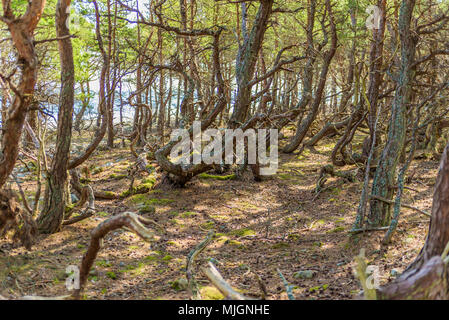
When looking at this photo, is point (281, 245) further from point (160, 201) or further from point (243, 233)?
point (160, 201)

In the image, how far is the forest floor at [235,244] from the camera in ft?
13.8

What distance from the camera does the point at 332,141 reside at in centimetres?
1505

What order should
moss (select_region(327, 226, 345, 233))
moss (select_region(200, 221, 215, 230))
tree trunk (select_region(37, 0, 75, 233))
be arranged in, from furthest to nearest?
moss (select_region(200, 221, 215, 230)) → moss (select_region(327, 226, 345, 233)) → tree trunk (select_region(37, 0, 75, 233))

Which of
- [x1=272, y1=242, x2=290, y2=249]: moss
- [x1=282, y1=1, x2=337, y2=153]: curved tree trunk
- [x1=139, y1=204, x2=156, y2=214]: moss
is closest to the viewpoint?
[x1=272, y1=242, x2=290, y2=249]: moss

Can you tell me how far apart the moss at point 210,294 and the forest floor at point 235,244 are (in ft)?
0.04

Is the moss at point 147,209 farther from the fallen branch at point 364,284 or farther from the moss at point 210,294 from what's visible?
the fallen branch at point 364,284

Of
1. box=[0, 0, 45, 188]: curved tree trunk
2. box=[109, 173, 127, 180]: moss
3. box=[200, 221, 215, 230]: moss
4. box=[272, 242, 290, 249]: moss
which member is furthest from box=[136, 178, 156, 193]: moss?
box=[0, 0, 45, 188]: curved tree trunk

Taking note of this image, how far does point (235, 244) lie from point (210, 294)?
2132 mm

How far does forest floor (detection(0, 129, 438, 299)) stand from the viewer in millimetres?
4211

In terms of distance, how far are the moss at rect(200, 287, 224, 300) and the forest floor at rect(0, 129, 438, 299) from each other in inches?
0.5

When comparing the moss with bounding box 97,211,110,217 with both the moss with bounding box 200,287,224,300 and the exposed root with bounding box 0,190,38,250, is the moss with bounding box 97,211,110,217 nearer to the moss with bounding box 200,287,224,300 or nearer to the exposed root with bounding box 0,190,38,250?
the exposed root with bounding box 0,190,38,250
